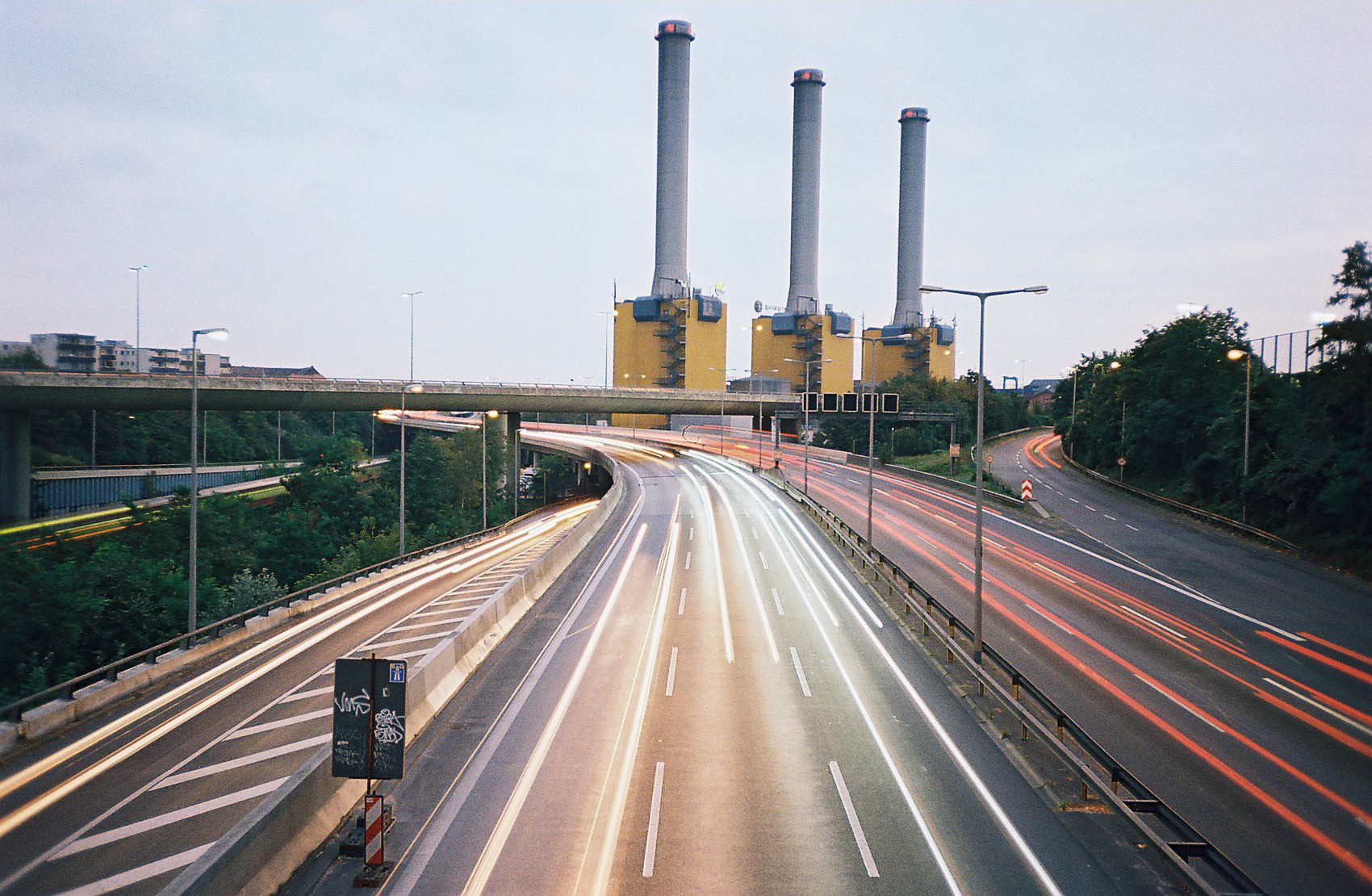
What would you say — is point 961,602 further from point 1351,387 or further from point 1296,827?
point 1351,387

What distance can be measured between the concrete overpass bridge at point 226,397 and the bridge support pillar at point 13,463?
4cm

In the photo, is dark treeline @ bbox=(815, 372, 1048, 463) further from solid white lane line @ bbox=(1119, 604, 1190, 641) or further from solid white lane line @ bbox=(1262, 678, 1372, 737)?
solid white lane line @ bbox=(1262, 678, 1372, 737)

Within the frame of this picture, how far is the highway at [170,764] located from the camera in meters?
11.4

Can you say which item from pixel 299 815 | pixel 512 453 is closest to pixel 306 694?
pixel 299 815

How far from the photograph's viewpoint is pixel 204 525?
192 feet

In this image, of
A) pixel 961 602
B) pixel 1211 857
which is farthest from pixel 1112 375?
pixel 1211 857

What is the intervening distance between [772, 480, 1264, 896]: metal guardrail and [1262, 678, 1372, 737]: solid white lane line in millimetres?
6583

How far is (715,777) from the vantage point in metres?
14.6

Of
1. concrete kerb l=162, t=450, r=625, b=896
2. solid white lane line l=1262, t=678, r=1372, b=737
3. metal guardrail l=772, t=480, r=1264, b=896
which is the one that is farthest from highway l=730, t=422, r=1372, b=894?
concrete kerb l=162, t=450, r=625, b=896

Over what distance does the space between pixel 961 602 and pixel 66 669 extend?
3711 cm

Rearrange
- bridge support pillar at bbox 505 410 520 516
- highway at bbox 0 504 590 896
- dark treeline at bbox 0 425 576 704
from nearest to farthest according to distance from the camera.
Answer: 1. highway at bbox 0 504 590 896
2. dark treeline at bbox 0 425 576 704
3. bridge support pillar at bbox 505 410 520 516

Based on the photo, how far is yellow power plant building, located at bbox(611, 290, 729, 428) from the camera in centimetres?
12200

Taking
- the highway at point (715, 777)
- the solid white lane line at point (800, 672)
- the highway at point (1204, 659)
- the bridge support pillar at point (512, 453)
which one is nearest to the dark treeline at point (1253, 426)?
the highway at point (1204, 659)

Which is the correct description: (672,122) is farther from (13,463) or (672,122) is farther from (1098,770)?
(1098,770)
